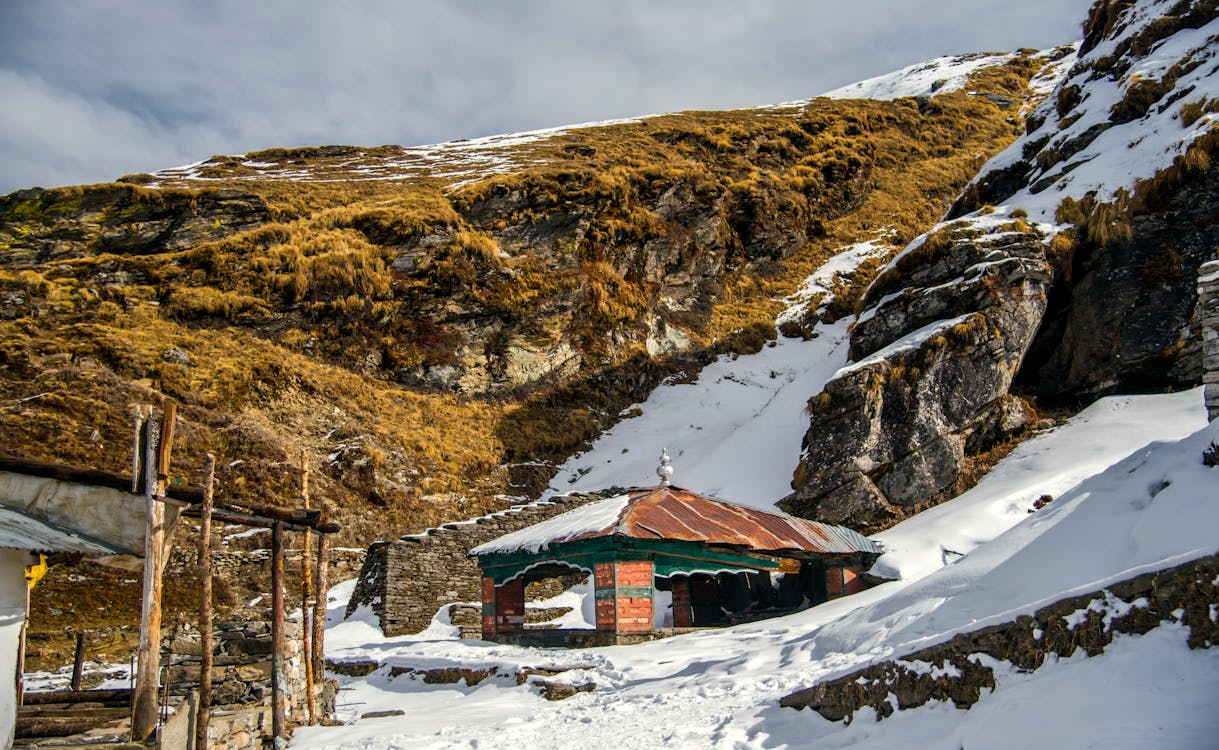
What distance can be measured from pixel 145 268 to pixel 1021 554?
36.5 metres

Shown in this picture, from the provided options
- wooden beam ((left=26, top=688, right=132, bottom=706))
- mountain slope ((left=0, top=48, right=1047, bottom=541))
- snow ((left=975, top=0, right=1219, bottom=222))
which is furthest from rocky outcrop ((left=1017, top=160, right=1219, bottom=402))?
wooden beam ((left=26, top=688, right=132, bottom=706))

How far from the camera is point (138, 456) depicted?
970 cm

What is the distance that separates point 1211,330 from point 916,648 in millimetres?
7284

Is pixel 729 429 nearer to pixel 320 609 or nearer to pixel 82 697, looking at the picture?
pixel 320 609

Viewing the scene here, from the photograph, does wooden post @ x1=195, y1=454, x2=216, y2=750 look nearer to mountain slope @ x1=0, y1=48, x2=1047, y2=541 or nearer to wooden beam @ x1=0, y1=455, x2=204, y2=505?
wooden beam @ x1=0, y1=455, x2=204, y2=505

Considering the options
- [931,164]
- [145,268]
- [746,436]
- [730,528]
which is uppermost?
[931,164]

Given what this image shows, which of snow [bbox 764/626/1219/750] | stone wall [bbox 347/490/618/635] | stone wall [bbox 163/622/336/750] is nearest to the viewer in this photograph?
snow [bbox 764/626/1219/750]

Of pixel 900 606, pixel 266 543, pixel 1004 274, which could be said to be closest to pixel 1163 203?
pixel 1004 274

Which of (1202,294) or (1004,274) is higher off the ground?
(1004,274)

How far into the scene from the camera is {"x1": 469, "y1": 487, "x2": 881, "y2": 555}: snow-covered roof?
1825 cm

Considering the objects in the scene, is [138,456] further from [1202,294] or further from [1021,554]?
[1202,294]

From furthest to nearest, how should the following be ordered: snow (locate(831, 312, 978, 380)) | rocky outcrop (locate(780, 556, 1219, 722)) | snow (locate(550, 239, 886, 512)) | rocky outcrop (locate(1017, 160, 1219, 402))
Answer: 1. snow (locate(550, 239, 886, 512))
2. snow (locate(831, 312, 978, 380))
3. rocky outcrop (locate(1017, 160, 1219, 402))
4. rocky outcrop (locate(780, 556, 1219, 722))

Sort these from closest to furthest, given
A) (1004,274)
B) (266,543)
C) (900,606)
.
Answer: (900,606) < (266,543) < (1004,274)

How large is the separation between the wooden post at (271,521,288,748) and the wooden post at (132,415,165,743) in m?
2.22
